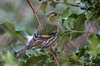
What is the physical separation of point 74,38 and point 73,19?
8cm

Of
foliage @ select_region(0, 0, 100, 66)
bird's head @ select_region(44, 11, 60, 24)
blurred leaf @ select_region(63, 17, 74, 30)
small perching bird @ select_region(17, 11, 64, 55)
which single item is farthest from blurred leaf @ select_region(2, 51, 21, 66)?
bird's head @ select_region(44, 11, 60, 24)

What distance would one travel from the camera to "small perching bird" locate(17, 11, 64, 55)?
42.1 inches

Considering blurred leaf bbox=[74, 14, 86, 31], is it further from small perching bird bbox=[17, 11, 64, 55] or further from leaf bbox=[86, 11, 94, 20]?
small perching bird bbox=[17, 11, 64, 55]

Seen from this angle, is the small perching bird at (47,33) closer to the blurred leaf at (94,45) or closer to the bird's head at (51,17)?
the bird's head at (51,17)

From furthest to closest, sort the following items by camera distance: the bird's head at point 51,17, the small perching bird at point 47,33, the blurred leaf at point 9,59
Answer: the bird's head at point 51,17 < the small perching bird at point 47,33 < the blurred leaf at point 9,59

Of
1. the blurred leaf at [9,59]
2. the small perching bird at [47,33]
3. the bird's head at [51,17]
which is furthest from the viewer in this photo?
the bird's head at [51,17]

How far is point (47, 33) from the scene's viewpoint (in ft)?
3.92

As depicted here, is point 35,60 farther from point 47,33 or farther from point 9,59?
point 47,33

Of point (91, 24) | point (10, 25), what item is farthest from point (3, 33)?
point (91, 24)

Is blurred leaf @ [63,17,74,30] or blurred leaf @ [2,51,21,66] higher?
blurred leaf @ [63,17,74,30]

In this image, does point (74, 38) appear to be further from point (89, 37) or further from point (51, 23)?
point (51, 23)

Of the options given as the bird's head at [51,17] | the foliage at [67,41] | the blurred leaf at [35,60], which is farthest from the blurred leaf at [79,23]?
the bird's head at [51,17]

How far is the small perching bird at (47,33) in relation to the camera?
107cm

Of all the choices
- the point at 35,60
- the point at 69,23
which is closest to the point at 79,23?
the point at 69,23
